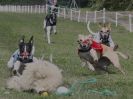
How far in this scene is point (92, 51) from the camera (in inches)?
540

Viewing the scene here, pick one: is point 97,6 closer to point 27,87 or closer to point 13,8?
point 13,8

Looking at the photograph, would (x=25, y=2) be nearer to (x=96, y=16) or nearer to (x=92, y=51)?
(x=96, y=16)

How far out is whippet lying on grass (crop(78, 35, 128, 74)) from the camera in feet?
44.4

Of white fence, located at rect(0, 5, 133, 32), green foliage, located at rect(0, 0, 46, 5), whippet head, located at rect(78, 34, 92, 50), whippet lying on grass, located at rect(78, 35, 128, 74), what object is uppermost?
whippet head, located at rect(78, 34, 92, 50)

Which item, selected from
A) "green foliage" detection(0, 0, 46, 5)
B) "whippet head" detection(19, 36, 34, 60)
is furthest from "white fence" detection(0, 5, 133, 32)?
"whippet head" detection(19, 36, 34, 60)

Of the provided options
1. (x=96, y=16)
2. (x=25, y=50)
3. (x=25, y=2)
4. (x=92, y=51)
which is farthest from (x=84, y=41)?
(x=25, y=2)

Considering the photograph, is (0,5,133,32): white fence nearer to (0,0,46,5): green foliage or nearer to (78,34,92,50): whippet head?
(0,0,46,5): green foliage

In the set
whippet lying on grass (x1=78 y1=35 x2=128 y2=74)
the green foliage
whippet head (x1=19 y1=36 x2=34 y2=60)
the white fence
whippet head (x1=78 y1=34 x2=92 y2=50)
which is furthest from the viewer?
the green foliage

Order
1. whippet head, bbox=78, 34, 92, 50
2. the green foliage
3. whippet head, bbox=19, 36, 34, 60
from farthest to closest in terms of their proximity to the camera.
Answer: the green foliage < whippet head, bbox=78, 34, 92, 50 < whippet head, bbox=19, 36, 34, 60

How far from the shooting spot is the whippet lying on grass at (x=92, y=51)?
44.4 feet

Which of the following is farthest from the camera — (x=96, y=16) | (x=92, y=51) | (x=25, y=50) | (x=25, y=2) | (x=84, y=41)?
(x=25, y=2)

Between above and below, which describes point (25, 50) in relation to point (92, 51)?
above

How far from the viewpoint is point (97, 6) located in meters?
59.5

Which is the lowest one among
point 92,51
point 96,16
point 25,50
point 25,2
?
point 25,2
